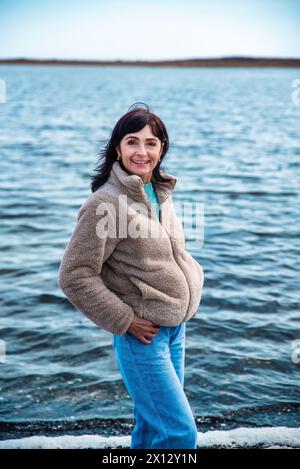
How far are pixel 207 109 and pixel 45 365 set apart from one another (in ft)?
148

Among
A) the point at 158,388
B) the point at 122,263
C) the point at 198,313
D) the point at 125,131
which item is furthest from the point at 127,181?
the point at 198,313

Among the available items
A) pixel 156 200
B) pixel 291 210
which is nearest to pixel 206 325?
pixel 156 200

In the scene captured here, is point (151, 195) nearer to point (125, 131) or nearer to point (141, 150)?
point (141, 150)

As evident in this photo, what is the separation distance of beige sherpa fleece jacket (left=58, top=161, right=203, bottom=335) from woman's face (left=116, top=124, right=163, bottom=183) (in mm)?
68

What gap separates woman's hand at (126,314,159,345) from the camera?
10.5 feet

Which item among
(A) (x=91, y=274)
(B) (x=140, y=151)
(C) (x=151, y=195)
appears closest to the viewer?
(A) (x=91, y=274)

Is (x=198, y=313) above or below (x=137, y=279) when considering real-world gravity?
below

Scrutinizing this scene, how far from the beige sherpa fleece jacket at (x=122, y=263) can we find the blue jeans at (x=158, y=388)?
0.12 metres

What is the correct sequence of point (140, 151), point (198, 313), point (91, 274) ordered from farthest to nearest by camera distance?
point (198, 313) → point (140, 151) → point (91, 274)

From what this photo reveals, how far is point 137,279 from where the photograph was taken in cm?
324

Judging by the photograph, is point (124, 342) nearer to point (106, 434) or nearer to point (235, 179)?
point (106, 434)

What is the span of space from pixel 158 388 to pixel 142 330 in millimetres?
318

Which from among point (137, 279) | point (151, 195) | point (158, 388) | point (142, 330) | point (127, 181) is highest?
point (127, 181)

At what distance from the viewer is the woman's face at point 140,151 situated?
3.32 metres
